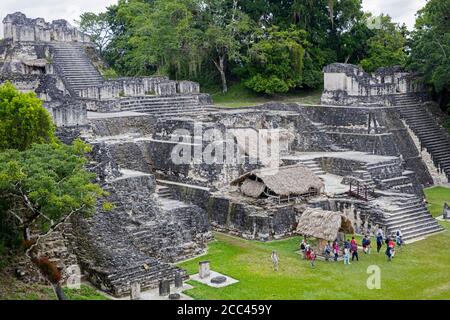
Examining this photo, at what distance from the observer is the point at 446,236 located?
15.4 metres

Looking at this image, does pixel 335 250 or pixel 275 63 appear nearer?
pixel 335 250

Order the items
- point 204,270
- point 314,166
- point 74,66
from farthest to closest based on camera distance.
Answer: point 74,66
point 314,166
point 204,270

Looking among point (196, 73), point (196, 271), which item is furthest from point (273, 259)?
point (196, 73)

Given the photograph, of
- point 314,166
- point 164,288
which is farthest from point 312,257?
point 314,166

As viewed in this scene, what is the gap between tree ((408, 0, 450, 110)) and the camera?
22812mm

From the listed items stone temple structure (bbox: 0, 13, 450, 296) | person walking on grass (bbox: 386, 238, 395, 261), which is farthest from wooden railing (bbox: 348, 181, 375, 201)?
person walking on grass (bbox: 386, 238, 395, 261)

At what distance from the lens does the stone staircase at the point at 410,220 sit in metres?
15.3

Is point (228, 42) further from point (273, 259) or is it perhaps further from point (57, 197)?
point (57, 197)

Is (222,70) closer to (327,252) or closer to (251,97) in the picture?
(251,97)

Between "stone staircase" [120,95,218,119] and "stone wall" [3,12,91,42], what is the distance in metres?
7.91

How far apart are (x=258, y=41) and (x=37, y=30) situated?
9.54 meters

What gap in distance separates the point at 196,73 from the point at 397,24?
1056 centimetres

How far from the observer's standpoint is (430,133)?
23328 millimetres

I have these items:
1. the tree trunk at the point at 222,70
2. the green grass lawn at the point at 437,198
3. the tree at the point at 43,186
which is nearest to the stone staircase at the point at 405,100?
the green grass lawn at the point at 437,198
